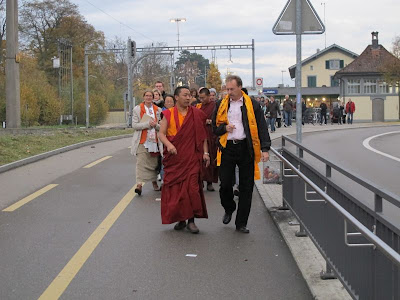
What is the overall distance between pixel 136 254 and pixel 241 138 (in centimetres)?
184

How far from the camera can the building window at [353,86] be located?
6172 cm

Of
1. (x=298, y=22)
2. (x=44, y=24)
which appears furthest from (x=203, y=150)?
(x=44, y=24)

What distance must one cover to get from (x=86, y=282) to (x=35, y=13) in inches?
2482

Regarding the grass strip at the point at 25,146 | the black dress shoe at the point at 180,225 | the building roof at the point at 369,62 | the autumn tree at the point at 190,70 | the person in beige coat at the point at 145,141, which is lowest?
the black dress shoe at the point at 180,225

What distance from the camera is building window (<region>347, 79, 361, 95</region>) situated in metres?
61.7

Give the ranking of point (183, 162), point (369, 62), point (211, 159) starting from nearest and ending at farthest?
point (183, 162) → point (211, 159) → point (369, 62)

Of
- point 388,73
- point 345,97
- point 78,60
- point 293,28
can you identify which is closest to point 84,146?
point 293,28

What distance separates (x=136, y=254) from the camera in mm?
6059

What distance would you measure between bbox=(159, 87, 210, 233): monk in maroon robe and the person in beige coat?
2687 mm

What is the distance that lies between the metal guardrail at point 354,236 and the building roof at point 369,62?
56.9 m

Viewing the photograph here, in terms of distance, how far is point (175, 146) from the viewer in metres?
6.98

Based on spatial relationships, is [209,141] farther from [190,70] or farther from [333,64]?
[190,70]

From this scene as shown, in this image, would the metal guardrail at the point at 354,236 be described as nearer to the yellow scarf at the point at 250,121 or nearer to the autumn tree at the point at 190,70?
the yellow scarf at the point at 250,121

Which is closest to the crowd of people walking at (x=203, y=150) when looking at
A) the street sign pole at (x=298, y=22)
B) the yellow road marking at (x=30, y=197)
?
the street sign pole at (x=298, y=22)
